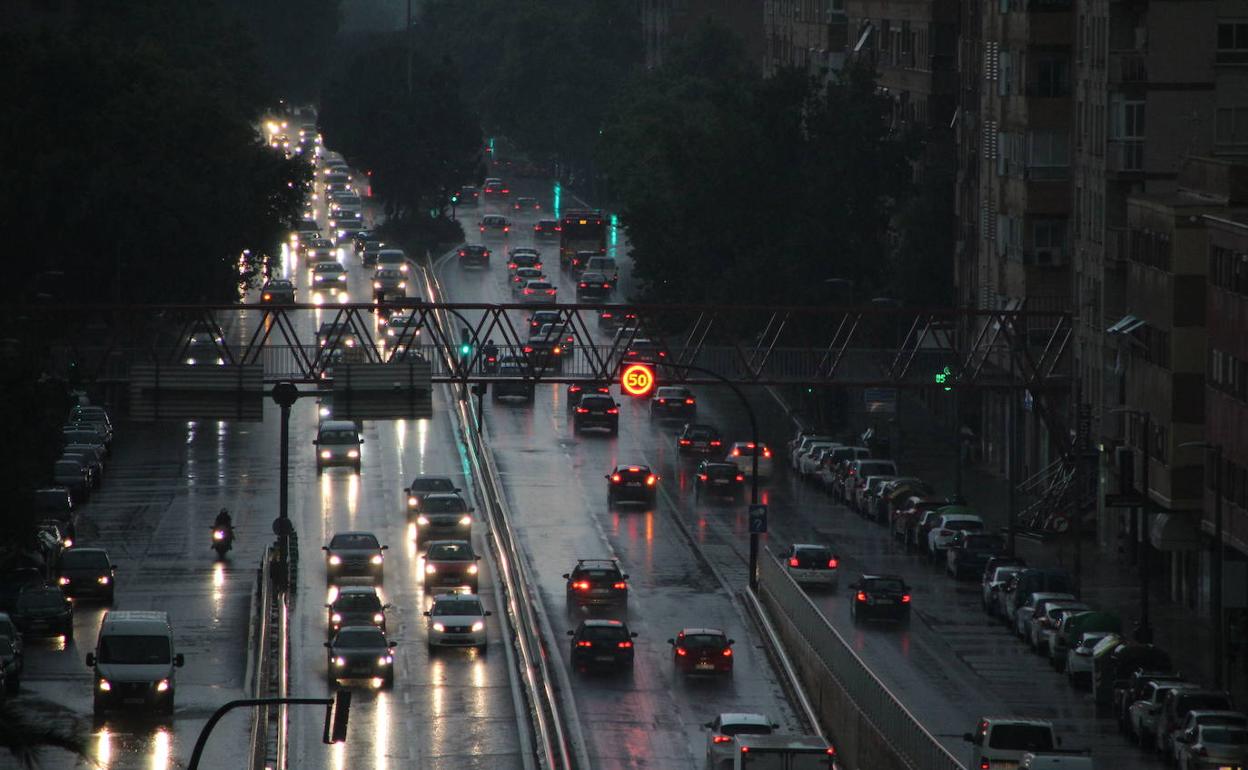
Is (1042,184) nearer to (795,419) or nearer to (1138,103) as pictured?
(1138,103)

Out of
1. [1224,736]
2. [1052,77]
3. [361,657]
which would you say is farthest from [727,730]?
[1052,77]

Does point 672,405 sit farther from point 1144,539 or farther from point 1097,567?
point 1144,539

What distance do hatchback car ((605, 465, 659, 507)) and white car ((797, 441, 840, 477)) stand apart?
7.79 m

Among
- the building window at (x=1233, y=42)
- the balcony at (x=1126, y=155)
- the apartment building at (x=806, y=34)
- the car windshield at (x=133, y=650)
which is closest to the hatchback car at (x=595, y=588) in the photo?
the car windshield at (x=133, y=650)

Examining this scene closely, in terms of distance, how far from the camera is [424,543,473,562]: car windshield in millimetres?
72812

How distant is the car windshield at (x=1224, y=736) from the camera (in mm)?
47656

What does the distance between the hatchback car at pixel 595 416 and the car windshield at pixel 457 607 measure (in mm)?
41683

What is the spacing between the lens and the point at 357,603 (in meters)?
64.6

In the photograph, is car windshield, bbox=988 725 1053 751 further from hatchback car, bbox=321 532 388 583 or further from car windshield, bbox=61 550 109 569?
car windshield, bbox=61 550 109 569

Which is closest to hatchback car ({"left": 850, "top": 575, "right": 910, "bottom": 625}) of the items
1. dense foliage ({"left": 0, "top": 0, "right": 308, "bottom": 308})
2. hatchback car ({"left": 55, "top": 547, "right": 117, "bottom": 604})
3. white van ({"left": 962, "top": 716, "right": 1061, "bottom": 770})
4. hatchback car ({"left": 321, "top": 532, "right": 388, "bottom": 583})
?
hatchback car ({"left": 321, "top": 532, "right": 388, "bottom": 583})

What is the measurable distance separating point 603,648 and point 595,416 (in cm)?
4539

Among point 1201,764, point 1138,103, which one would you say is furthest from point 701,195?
point 1201,764

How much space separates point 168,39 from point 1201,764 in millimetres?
122829

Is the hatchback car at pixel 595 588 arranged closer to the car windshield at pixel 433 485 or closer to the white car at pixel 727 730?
the car windshield at pixel 433 485
